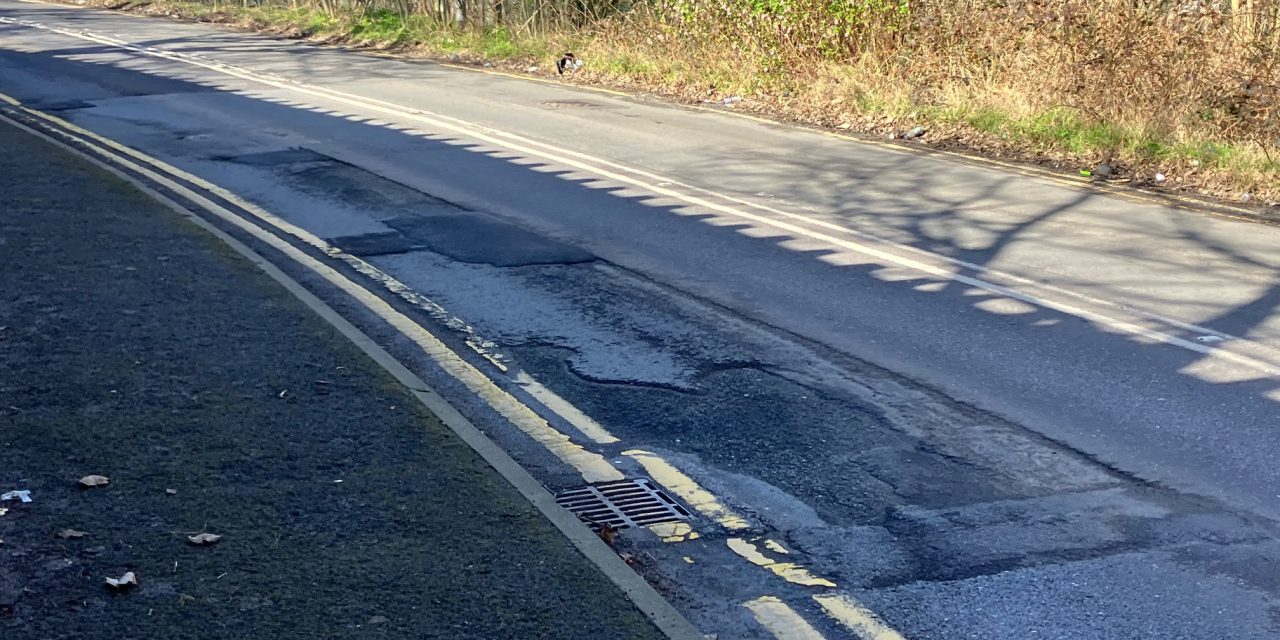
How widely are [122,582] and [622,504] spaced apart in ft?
6.56

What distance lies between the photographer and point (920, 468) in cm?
597

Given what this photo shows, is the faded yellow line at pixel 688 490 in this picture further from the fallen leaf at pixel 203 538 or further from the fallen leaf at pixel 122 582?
the fallen leaf at pixel 122 582

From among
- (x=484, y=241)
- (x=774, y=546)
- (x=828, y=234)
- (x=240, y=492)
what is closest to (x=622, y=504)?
(x=774, y=546)

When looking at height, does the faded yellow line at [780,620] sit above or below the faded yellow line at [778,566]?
above

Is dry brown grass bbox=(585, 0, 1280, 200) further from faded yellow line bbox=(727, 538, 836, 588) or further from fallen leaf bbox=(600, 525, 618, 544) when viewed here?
fallen leaf bbox=(600, 525, 618, 544)

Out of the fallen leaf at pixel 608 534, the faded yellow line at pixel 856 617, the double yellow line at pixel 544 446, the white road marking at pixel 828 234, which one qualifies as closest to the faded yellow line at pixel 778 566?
the double yellow line at pixel 544 446

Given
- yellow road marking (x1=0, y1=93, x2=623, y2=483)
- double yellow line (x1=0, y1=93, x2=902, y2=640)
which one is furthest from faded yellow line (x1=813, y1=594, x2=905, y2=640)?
yellow road marking (x1=0, y1=93, x2=623, y2=483)

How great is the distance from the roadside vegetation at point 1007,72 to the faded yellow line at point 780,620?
938cm

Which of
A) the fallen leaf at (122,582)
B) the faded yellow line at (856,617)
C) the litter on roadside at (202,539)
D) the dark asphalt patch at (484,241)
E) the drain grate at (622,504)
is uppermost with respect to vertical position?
the fallen leaf at (122,582)

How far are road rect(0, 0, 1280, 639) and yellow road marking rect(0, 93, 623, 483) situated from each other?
55 millimetres

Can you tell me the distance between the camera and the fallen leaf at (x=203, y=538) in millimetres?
4898

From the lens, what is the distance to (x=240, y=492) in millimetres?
5402

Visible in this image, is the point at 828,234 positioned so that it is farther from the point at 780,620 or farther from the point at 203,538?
the point at 203,538

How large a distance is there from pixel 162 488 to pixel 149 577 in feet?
2.78
